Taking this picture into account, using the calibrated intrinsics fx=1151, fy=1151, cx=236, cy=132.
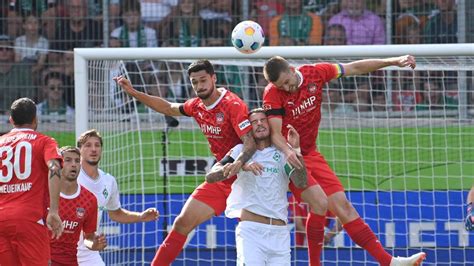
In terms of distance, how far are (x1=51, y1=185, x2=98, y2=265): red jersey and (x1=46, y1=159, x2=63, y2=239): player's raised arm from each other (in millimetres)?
782

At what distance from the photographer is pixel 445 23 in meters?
13.0

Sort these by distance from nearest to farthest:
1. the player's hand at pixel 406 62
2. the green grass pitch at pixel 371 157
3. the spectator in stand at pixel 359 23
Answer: the player's hand at pixel 406 62, the green grass pitch at pixel 371 157, the spectator in stand at pixel 359 23

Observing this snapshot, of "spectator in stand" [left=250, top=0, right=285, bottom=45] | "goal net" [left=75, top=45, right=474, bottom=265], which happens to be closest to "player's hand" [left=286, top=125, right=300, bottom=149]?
"goal net" [left=75, top=45, right=474, bottom=265]

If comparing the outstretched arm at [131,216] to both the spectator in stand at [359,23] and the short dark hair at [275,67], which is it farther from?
the spectator in stand at [359,23]

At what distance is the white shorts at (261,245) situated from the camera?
8.60 metres

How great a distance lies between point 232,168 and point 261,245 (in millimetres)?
619

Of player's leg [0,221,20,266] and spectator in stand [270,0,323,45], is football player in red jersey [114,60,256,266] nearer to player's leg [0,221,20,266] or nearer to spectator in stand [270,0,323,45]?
player's leg [0,221,20,266]

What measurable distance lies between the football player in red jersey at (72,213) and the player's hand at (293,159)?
162 cm

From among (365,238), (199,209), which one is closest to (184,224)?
(199,209)

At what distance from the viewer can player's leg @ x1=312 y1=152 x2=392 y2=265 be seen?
955 centimetres

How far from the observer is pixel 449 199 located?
11875 millimetres

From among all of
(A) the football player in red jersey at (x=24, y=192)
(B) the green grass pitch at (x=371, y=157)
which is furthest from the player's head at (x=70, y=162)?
(B) the green grass pitch at (x=371, y=157)

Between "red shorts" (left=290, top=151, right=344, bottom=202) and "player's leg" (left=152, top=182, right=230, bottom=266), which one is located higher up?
"red shorts" (left=290, top=151, right=344, bottom=202)

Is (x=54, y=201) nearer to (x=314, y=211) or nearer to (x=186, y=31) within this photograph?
(x=314, y=211)
